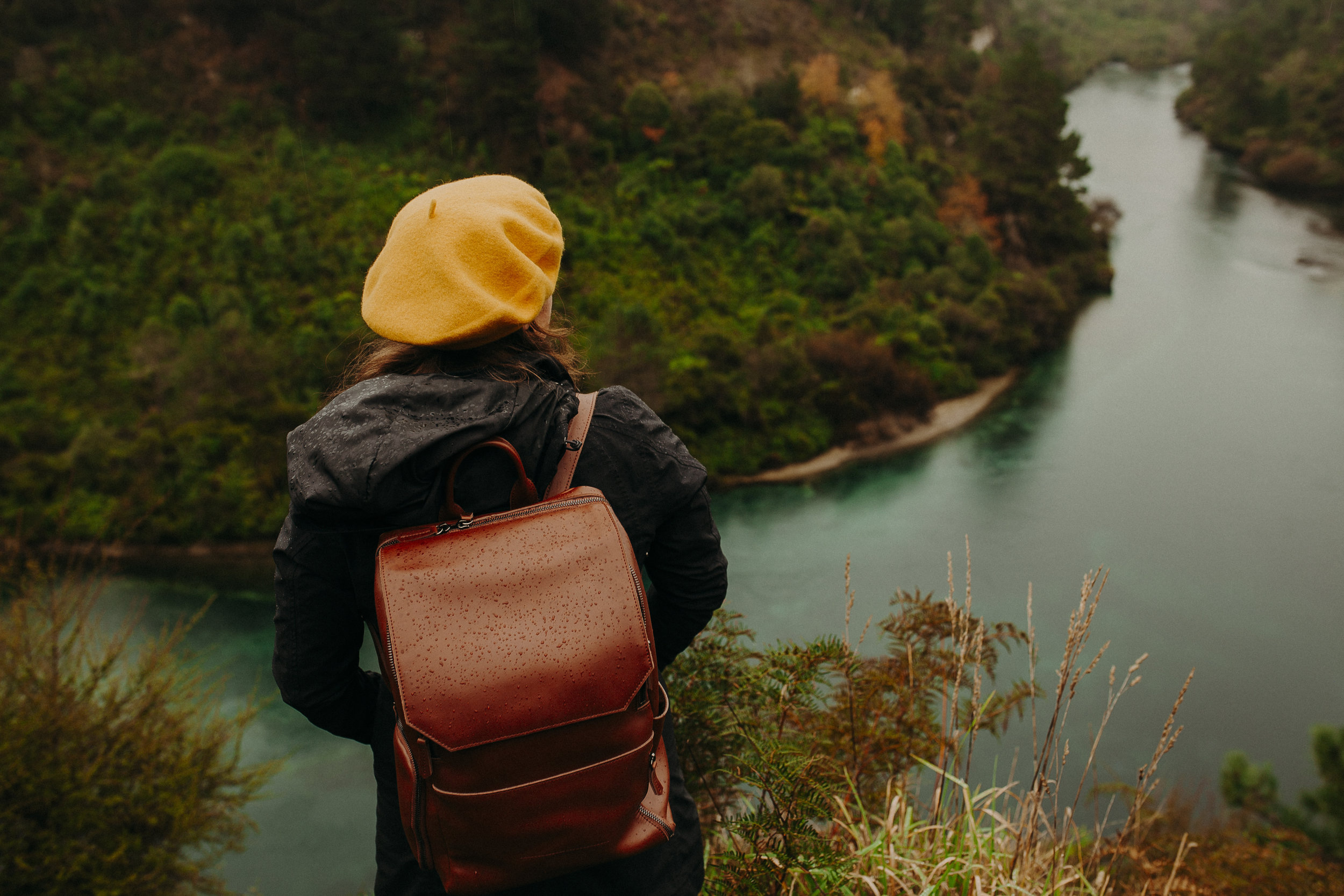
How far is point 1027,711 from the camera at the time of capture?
9.75m

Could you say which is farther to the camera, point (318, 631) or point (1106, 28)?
point (1106, 28)

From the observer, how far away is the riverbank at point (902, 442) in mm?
14434

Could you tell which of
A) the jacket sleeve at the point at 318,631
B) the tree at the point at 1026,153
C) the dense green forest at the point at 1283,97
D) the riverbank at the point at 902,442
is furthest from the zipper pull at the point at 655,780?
the dense green forest at the point at 1283,97

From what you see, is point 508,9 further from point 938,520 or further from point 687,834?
point 687,834

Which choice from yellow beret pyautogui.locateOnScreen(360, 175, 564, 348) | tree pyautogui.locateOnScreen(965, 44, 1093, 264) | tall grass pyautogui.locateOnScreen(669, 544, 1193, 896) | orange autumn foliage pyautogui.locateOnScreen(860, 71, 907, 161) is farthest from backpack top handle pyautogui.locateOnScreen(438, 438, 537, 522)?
tree pyautogui.locateOnScreen(965, 44, 1093, 264)

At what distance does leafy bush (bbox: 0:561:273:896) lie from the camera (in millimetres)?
4336

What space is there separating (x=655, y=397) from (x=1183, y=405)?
1063 cm

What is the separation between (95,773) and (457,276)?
5.26 meters

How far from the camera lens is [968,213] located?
1917cm

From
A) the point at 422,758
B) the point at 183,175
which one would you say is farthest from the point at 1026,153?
the point at 422,758

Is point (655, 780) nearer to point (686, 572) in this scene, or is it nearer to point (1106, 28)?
point (686, 572)

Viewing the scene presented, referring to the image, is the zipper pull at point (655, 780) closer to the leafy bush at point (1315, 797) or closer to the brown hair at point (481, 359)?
the brown hair at point (481, 359)

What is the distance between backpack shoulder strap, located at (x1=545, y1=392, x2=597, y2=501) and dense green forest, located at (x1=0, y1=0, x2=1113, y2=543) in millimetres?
12369

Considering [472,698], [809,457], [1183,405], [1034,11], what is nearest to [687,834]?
[472,698]
